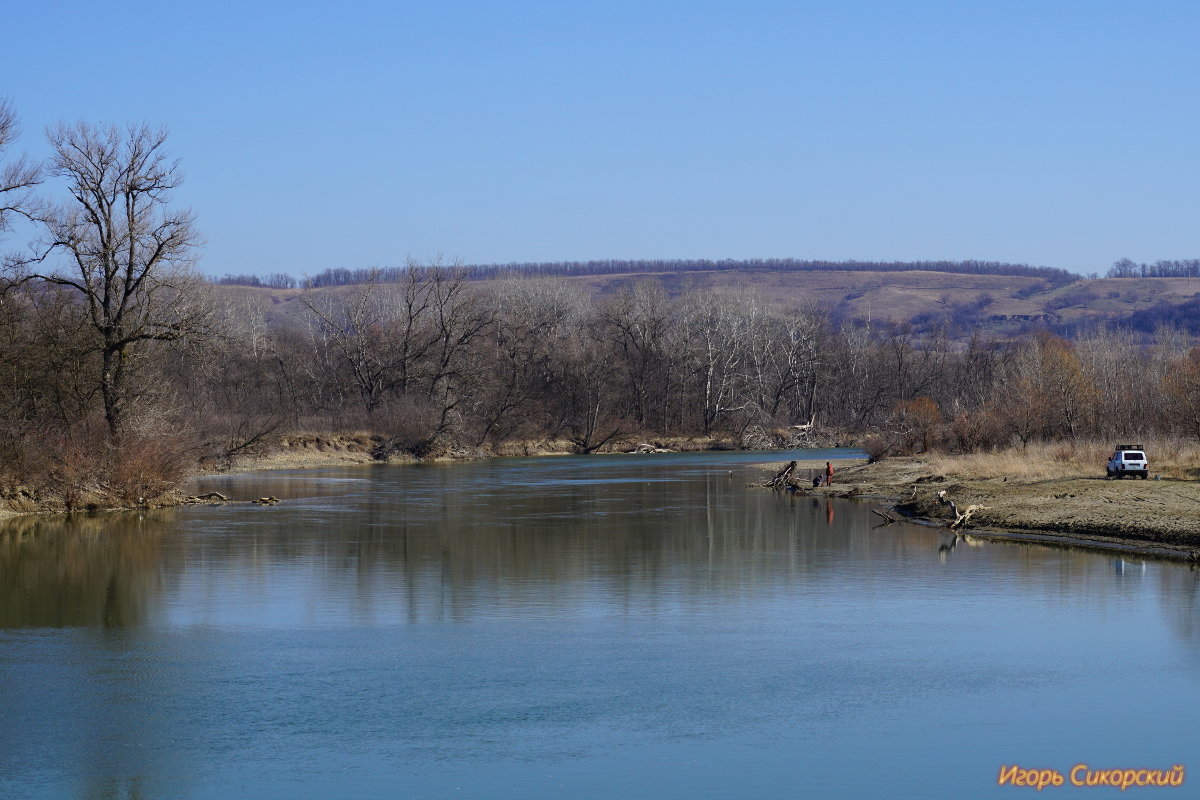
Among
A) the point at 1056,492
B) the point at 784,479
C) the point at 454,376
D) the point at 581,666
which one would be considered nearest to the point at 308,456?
the point at 454,376

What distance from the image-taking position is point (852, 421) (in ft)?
326

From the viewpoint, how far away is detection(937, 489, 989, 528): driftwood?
3312cm

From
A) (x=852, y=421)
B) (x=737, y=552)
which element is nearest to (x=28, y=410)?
(x=737, y=552)

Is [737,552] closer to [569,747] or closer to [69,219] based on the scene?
[569,747]

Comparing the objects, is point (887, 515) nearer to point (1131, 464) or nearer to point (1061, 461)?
point (1131, 464)

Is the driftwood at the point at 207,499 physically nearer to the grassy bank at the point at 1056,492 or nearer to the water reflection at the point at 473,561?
the water reflection at the point at 473,561

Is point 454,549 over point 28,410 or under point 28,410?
under

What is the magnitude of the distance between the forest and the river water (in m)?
9.44

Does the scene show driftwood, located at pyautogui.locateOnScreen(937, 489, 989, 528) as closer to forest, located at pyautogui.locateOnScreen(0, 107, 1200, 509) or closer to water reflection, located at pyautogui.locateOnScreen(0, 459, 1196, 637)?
water reflection, located at pyautogui.locateOnScreen(0, 459, 1196, 637)

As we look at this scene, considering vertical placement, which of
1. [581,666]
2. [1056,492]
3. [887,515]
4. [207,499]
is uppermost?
[1056,492]

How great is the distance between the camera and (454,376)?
8256 cm

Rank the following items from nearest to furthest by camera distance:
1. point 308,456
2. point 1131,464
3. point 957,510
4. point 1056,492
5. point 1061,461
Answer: point 957,510
point 1056,492
point 1131,464
point 1061,461
point 308,456

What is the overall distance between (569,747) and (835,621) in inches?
319

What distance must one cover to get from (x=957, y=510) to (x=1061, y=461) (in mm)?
13124
